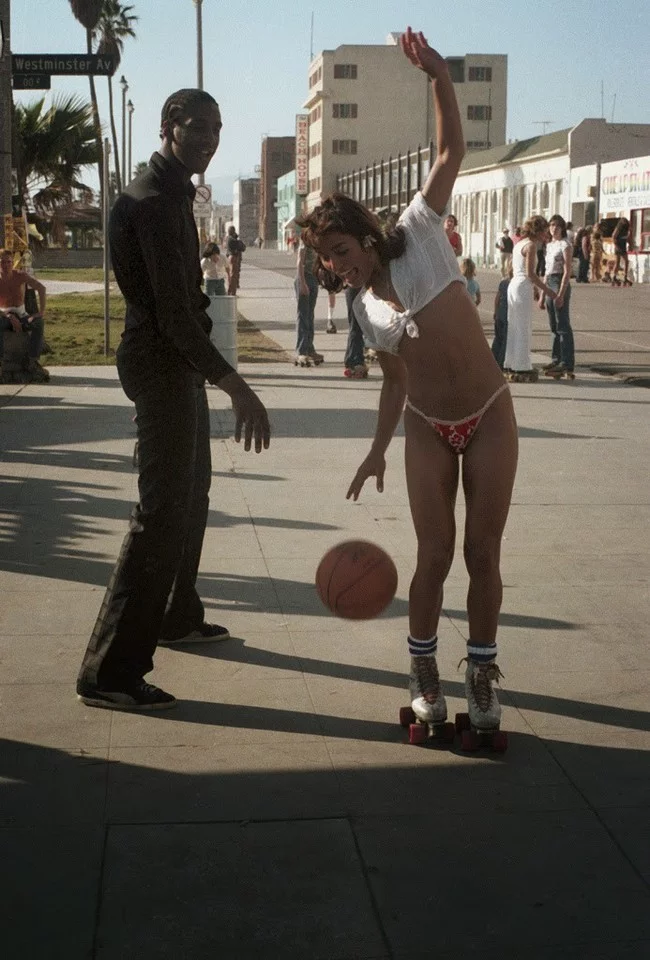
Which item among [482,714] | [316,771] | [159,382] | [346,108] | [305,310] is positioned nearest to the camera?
[316,771]

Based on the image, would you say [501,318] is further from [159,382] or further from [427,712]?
[427,712]

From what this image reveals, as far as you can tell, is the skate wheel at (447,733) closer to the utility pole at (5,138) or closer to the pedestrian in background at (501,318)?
the utility pole at (5,138)

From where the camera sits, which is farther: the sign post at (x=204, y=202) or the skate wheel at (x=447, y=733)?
the sign post at (x=204, y=202)

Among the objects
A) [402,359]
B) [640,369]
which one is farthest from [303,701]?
[640,369]

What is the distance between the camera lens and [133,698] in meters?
4.86

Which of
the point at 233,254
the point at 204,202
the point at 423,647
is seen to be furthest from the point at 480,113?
the point at 423,647

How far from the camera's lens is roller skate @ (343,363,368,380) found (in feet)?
53.8

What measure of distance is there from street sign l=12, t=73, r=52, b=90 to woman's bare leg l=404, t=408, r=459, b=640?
10531 mm

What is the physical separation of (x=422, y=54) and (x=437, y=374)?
104 cm

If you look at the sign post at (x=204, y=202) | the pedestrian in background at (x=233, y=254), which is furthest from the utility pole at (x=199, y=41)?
the pedestrian in background at (x=233, y=254)

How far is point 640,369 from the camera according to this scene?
17.8 meters

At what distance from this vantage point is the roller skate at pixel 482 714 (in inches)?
176

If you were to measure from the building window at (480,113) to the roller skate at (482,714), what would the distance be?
127 metres

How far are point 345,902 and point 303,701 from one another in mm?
1578
